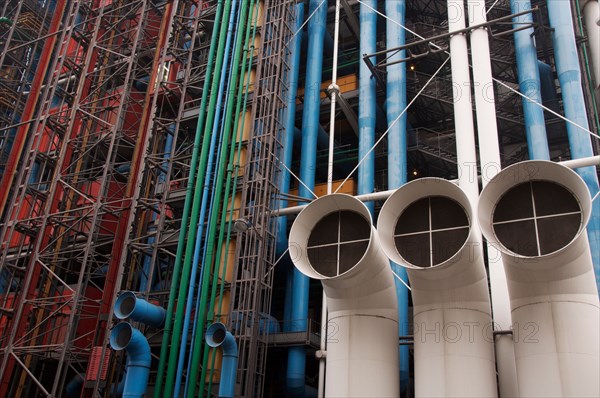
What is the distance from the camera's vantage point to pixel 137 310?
1717cm

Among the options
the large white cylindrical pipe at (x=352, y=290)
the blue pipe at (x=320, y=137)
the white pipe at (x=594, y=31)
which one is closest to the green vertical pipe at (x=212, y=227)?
the blue pipe at (x=320, y=137)

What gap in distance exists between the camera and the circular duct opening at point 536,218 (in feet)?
35.5

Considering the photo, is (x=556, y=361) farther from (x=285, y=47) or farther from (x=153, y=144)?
(x=153, y=144)

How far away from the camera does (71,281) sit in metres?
27.3

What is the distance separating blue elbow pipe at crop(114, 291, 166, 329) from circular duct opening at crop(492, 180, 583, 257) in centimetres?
1005

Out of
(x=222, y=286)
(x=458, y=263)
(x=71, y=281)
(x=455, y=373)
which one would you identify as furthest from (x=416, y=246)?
(x=71, y=281)

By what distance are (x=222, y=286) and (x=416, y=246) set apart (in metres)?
7.96

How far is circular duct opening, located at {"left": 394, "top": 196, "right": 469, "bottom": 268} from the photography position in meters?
11.8

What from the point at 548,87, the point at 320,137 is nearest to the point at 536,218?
the point at 548,87

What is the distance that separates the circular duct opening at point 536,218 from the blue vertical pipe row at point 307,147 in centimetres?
1040

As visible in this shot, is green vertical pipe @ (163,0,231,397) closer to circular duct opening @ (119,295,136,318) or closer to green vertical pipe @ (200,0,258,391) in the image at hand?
green vertical pipe @ (200,0,258,391)

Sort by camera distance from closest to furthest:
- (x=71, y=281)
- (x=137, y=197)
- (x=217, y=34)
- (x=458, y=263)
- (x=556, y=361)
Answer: (x=556, y=361) → (x=458, y=263) → (x=137, y=197) → (x=217, y=34) → (x=71, y=281)

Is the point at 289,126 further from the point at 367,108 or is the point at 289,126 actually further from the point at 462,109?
the point at 462,109

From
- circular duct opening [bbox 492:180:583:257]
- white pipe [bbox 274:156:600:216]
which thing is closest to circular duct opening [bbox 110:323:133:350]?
white pipe [bbox 274:156:600:216]
